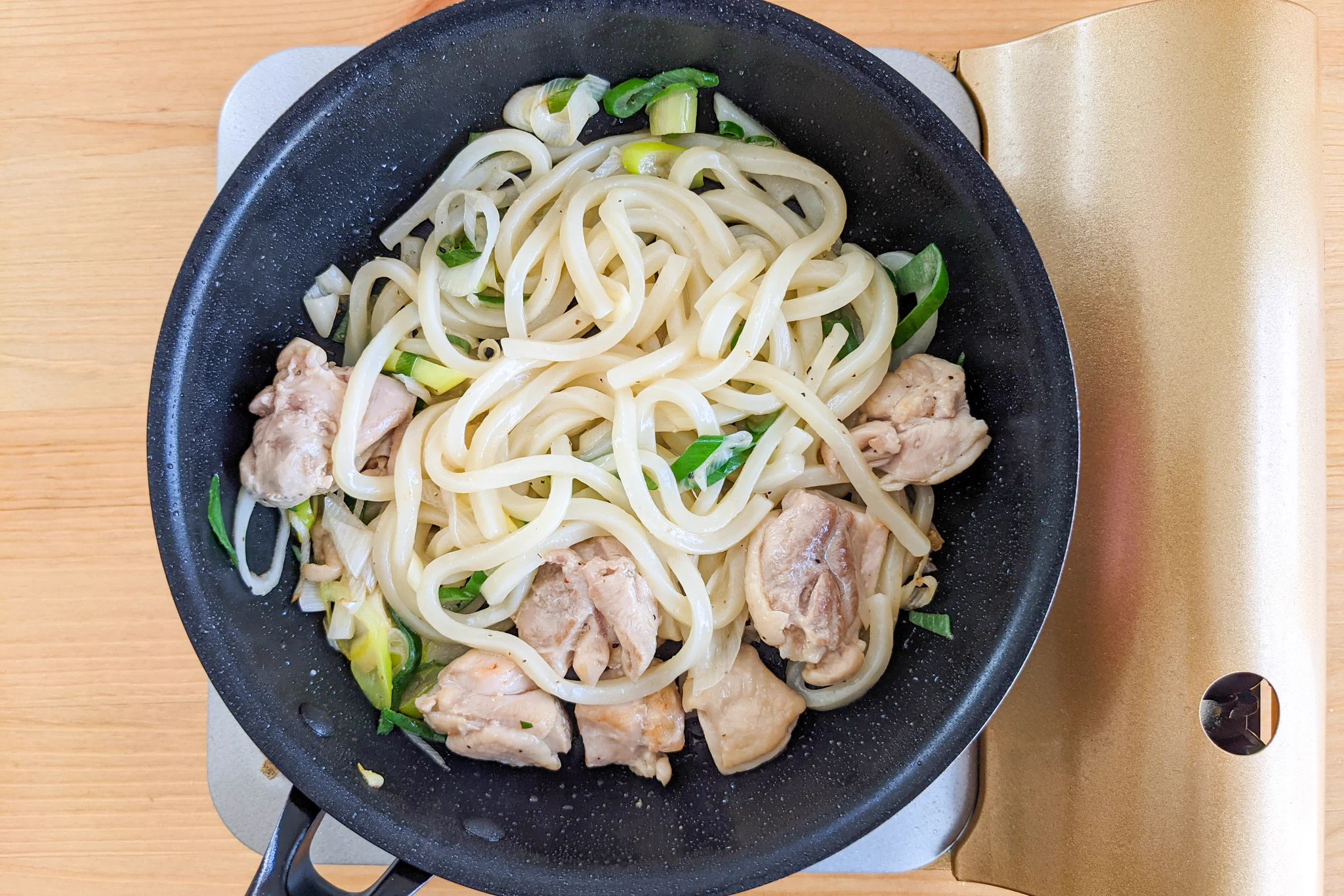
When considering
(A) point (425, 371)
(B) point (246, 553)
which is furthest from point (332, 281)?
(B) point (246, 553)

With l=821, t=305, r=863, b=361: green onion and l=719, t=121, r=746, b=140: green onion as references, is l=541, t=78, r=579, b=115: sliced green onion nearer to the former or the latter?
l=719, t=121, r=746, b=140: green onion

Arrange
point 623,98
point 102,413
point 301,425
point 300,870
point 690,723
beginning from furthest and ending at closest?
point 102,413 < point 690,723 < point 623,98 < point 301,425 < point 300,870

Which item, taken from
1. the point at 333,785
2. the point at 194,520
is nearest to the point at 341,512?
the point at 194,520

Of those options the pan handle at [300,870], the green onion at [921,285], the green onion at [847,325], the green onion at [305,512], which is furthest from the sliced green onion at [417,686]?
the green onion at [921,285]

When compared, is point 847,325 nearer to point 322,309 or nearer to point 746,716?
point 746,716

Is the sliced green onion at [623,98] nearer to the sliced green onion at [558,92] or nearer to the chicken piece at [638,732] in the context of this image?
the sliced green onion at [558,92]

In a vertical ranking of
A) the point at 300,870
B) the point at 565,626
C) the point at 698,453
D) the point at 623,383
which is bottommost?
the point at 300,870

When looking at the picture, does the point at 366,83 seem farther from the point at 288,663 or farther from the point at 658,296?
the point at 288,663

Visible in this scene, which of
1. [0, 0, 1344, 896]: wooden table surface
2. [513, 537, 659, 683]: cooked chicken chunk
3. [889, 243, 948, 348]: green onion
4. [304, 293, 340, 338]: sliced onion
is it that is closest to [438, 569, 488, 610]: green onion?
[513, 537, 659, 683]: cooked chicken chunk
